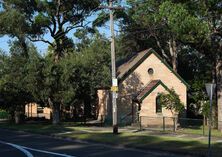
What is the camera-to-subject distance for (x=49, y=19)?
44375 millimetres

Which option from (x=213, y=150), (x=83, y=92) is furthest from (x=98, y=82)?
(x=213, y=150)

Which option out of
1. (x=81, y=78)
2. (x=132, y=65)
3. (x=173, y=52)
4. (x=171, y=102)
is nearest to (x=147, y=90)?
(x=132, y=65)

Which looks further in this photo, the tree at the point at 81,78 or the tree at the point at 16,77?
the tree at the point at 16,77

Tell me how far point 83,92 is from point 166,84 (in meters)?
9.80

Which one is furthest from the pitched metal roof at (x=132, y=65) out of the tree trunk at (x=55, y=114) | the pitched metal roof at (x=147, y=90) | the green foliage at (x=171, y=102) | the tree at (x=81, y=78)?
the green foliage at (x=171, y=102)

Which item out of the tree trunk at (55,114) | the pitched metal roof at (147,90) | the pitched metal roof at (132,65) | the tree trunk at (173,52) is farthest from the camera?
the tree trunk at (173,52)

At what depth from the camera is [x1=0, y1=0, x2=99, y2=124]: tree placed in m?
42.7

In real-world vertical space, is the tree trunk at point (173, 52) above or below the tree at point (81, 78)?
above

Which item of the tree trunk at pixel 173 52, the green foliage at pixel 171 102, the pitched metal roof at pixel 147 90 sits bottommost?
the green foliage at pixel 171 102

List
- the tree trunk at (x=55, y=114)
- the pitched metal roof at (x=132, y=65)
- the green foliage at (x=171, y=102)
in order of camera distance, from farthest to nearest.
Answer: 1. the pitched metal roof at (x=132, y=65)
2. the tree trunk at (x=55, y=114)
3. the green foliage at (x=171, y=102)

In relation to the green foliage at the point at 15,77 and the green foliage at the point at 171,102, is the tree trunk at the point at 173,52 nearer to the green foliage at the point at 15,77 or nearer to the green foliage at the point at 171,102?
the green foliage at the point at 171,102

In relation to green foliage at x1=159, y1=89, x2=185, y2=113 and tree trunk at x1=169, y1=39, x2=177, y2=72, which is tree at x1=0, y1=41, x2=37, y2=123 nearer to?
green foliage at x1=159, y1=89, x2=185, y2=113

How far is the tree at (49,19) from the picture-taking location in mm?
42719

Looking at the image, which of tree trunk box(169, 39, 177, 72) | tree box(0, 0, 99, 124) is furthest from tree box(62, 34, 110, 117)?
tree trunk box(169, 39, 177, 72)
